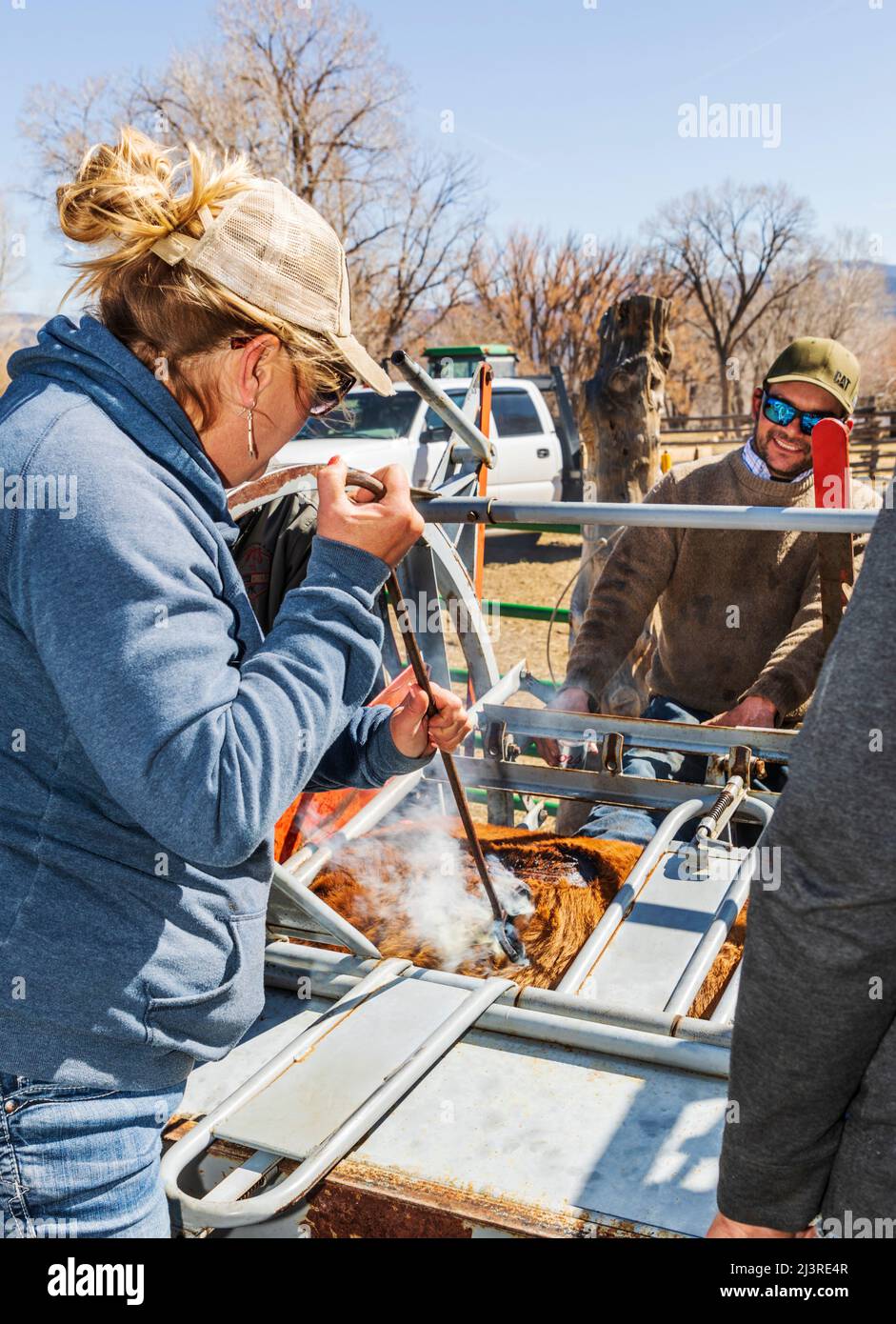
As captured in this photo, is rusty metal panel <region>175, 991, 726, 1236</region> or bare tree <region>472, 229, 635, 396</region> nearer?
rusty metal panel <region>175, 991, 726, 1236</region>

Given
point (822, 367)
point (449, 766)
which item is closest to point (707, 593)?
point (822, 367)

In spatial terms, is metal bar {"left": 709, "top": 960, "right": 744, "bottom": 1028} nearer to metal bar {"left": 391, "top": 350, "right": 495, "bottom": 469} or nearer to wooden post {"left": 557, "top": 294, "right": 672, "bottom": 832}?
metal bar {"left": 391, "top": 350, "right": 495, "bottom": 469}

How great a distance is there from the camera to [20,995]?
127cm

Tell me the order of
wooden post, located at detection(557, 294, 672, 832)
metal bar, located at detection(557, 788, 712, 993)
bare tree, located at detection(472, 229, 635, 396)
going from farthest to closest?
bare tree, located at detection(472, 229, 635, 396), wooden post, located at detection(557, 294, 672, 832), metal bar, located at detection(557, 788, 712, 993)

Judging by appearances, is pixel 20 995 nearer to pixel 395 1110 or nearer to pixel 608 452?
pixel 395 1110

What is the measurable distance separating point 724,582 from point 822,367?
838mm

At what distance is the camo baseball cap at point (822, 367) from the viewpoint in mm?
3746

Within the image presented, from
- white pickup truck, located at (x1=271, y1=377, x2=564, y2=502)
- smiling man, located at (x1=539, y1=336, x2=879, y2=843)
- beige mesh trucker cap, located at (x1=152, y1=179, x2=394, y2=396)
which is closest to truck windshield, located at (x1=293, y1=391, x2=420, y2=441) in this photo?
white pickup truck, located at (x1=271, y1=377, x2=564, y2=502)

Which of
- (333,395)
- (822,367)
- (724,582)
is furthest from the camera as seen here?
(724,582)

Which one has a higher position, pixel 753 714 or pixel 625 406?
pixel 625 406

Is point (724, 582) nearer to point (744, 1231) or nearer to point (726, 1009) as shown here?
point (726, 1009)

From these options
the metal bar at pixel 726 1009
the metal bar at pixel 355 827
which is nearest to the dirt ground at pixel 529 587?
the metal bar at pixel 355 827

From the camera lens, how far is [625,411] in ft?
24.5

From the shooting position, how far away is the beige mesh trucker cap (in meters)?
1.32
